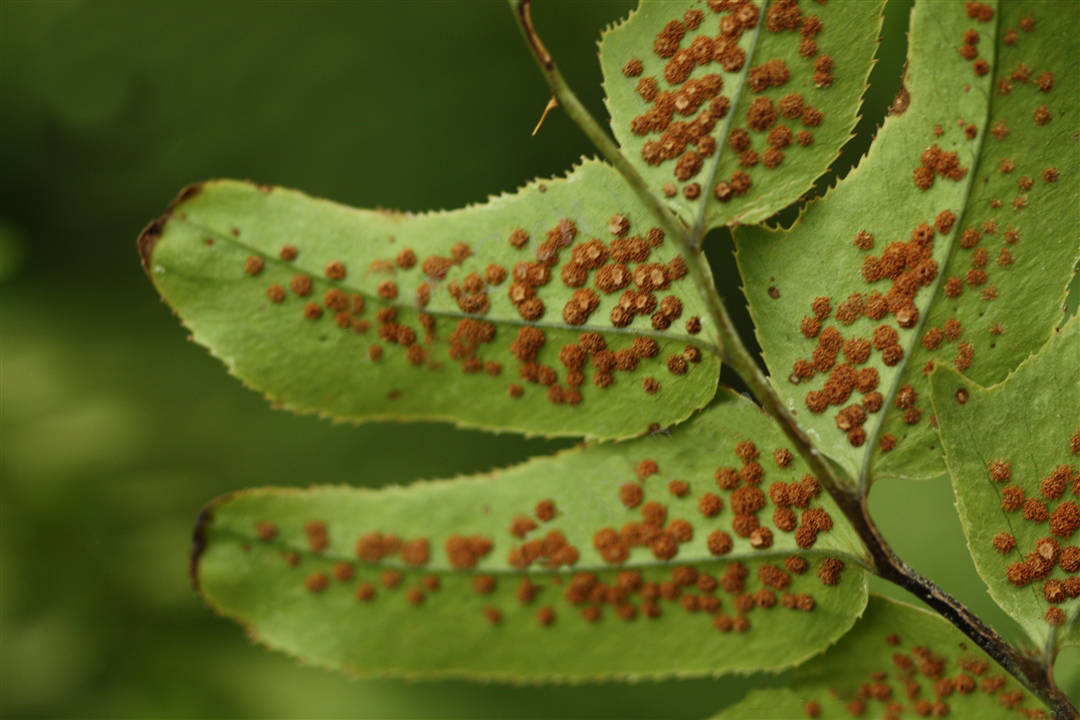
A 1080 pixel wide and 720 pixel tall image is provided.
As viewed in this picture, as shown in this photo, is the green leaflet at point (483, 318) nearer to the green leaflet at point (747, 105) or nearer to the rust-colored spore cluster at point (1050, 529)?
the green leaflet at point (747, 105)

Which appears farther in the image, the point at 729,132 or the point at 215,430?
the point at 215,430

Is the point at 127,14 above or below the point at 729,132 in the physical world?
above

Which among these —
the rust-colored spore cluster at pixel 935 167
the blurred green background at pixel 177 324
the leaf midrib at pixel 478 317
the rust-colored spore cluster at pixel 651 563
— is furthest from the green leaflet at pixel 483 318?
the blurred green background at pixel 177 324

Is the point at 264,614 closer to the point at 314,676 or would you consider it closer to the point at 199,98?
the point at 314,676

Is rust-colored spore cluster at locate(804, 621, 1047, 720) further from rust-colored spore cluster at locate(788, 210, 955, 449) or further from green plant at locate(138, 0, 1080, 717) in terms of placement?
rust-colored spore cluster at locate(788, 210, 955, 449)

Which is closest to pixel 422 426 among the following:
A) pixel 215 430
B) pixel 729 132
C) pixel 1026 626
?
pixel 215 430
